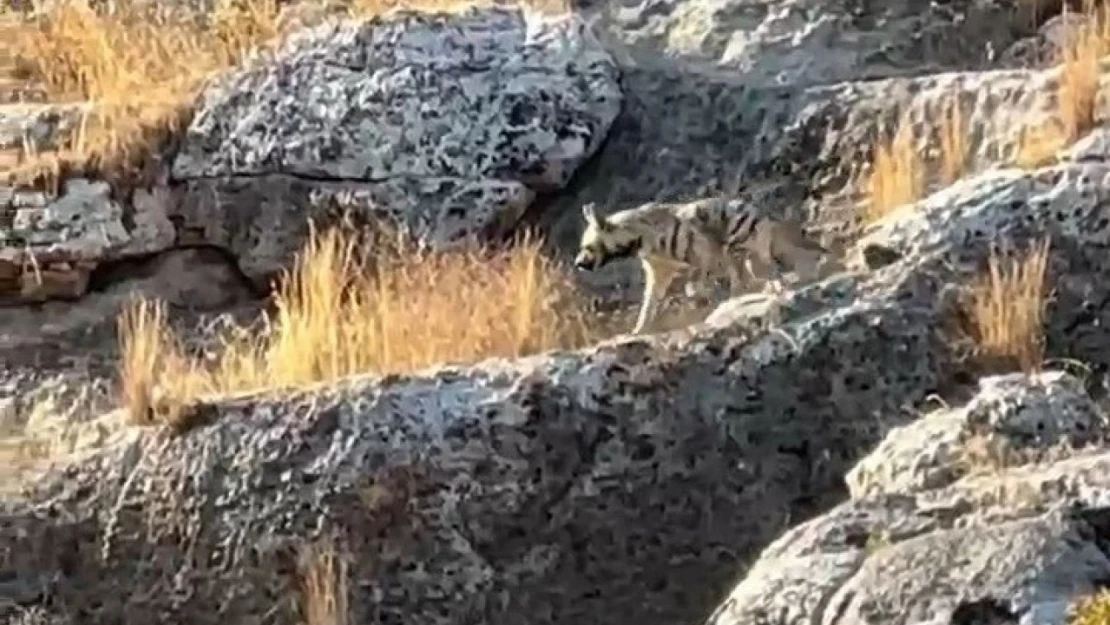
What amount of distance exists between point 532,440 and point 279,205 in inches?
158

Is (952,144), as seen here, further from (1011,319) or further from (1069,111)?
(1011,319)

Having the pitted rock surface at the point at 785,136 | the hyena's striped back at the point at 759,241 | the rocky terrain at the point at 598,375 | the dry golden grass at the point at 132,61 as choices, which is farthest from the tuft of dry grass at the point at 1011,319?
the dry golden grass at the point at 132,61

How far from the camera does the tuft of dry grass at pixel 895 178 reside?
10.4 m

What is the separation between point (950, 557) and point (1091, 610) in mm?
828

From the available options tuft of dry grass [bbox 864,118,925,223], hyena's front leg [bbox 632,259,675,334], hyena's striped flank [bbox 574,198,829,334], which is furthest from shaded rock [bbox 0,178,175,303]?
tuft of dry grass [bbox 864,118,925,223]

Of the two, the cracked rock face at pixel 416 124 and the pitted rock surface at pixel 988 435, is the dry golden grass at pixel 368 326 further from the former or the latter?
the pitted rock surface at pixel 988 435

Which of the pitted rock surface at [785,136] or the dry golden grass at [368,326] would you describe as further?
the pitted rock surface at [785,136]

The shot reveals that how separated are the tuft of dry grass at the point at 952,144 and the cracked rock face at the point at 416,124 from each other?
197 cm

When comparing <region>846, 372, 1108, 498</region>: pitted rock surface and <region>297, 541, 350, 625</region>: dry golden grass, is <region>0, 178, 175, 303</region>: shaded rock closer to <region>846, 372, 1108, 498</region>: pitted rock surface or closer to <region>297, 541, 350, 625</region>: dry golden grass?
<region>297, 541, 350, 625</region>: dry golden grass

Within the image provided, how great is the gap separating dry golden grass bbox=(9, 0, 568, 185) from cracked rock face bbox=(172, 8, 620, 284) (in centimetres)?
33

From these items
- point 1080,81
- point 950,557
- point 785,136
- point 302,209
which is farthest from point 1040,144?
point 950,557

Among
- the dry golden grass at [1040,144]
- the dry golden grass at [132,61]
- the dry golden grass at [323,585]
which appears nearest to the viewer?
the dry golden grass at [323,585]

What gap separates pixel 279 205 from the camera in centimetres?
1209

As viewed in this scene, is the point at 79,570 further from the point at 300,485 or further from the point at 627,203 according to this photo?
the point at 627,203
